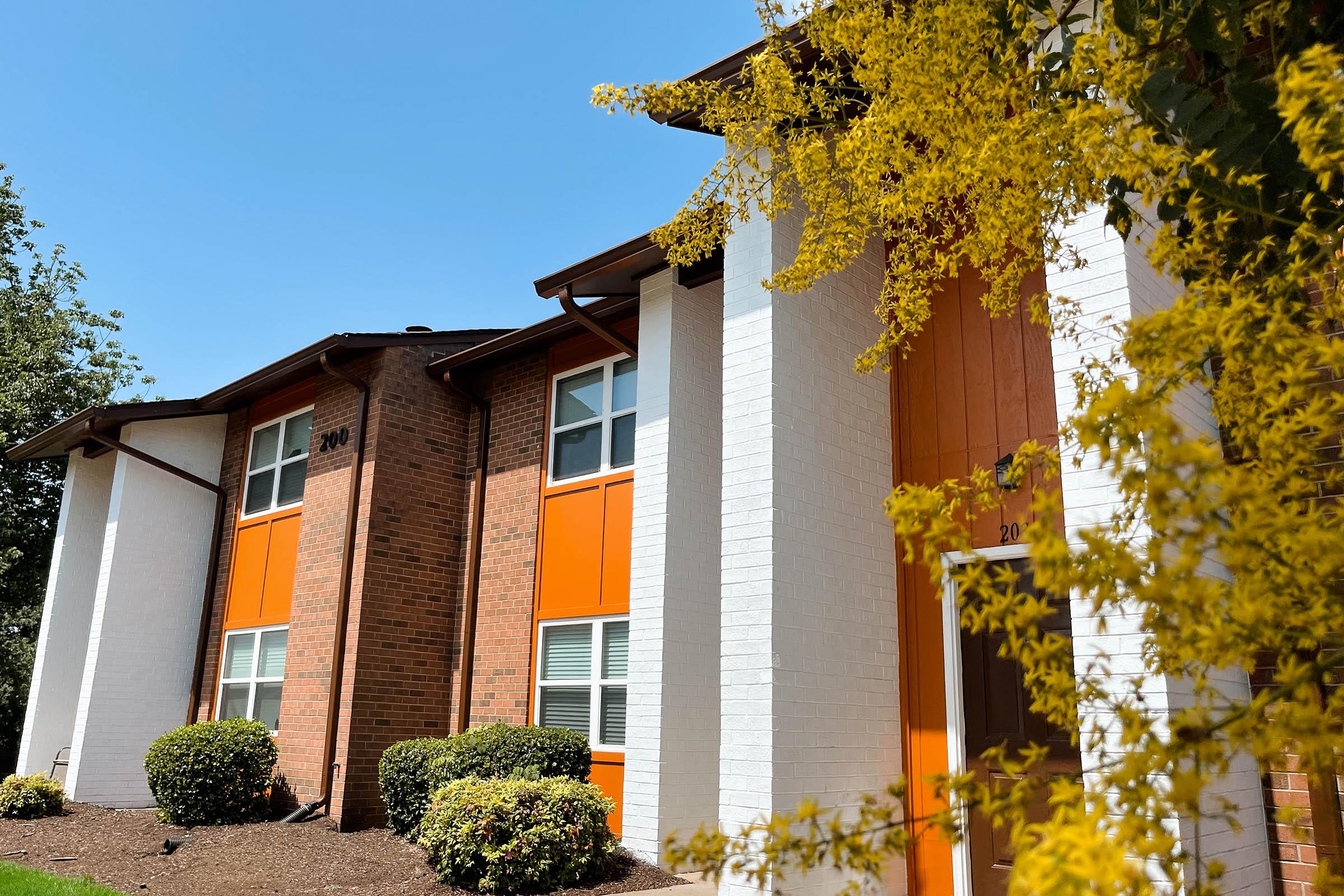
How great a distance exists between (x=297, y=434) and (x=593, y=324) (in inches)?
224

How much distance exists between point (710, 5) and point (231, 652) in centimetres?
1037

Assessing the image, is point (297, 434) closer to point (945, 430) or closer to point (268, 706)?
point (268, 706)

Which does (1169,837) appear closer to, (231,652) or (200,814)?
(200,814)

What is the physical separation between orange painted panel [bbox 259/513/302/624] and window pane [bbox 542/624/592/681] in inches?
157

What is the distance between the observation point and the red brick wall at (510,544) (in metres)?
10.5

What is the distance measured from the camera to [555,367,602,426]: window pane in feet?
35.2

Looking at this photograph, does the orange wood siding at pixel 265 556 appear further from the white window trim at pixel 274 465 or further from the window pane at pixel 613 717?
the window pane at pixel 613 717

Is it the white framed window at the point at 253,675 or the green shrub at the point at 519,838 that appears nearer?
the green shrub at the point at 519,838

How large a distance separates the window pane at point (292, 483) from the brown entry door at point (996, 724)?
9.30 metres

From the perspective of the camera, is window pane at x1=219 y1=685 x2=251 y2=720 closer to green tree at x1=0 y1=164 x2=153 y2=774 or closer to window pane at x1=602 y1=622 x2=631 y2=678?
window pane at x1=602 y1=622 x2=631 y2=678

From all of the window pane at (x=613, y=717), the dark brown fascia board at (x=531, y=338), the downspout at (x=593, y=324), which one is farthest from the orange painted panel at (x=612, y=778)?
the dark brown fascia board at (x=531, y=338)

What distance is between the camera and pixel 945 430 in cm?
712

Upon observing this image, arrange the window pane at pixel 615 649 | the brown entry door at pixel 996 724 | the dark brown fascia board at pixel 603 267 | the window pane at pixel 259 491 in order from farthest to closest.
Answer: the window pane at pixel 259 491 → the window pane at pixel 615 649 → the dark brown fascia board at pixel 603 267 → the brown entry door at pixel 996 724

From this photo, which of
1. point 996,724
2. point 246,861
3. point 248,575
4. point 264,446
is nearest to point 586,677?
point 246,861
